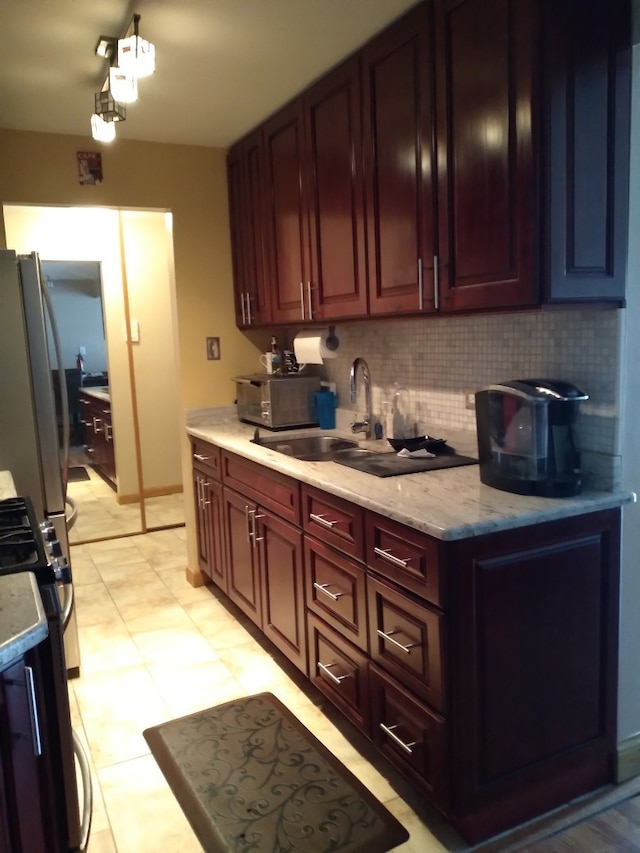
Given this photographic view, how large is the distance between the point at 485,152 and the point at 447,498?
967mm

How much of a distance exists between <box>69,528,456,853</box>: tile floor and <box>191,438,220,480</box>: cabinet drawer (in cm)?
71

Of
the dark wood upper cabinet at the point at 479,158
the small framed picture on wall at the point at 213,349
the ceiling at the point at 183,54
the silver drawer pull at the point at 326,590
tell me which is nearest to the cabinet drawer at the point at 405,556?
the silver drawer pull at the point at 326,590

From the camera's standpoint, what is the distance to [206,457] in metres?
3.41

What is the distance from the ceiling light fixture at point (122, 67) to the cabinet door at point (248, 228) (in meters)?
0.86

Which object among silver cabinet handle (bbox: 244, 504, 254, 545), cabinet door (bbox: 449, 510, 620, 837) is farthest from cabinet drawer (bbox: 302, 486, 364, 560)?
silver cabinet handle (bbox: 244, 504, 254, 545)

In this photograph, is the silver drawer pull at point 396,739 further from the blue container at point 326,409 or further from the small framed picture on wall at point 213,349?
the small framed picture on wall at point 213,349

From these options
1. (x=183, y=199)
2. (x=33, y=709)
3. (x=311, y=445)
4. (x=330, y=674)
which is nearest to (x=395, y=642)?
(x=330, y=674)

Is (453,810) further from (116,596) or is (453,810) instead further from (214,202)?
(214,202)

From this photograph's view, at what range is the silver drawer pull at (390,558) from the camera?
181 centimetres

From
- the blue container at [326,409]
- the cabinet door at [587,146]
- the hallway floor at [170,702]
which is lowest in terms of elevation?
the hallway floor at [170,702]

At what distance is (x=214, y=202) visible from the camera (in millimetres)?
3564

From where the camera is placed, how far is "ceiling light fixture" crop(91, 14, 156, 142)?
2012 millimetres

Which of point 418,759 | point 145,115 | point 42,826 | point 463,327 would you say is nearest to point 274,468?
point 463,327

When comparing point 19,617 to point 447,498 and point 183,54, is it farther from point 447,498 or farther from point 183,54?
point 183,54
